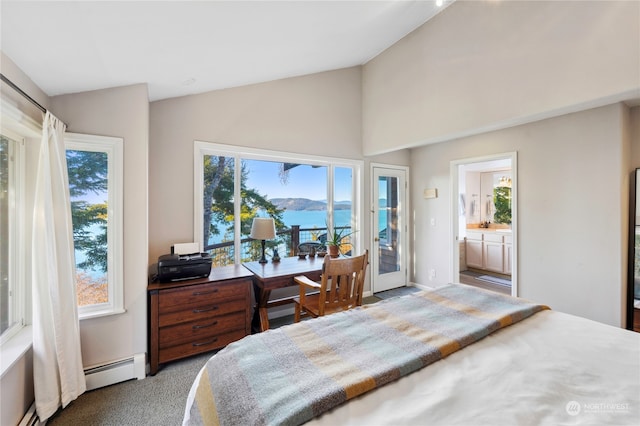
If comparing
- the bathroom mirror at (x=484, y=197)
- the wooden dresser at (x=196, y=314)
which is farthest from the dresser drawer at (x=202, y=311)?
the bathroom mirror at (x=484, y=197)

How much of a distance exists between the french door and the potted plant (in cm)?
49

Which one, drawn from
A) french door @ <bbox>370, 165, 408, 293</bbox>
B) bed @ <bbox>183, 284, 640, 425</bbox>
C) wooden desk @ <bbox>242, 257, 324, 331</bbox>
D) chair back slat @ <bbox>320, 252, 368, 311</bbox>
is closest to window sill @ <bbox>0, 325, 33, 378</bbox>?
bed @ <bbox>183, 284, 640, 425</bbox>

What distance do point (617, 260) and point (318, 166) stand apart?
3269 millimetres

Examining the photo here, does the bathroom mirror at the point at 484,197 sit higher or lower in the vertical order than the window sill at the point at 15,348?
higher

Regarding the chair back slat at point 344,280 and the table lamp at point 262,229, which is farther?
the table lamp at point 262,229

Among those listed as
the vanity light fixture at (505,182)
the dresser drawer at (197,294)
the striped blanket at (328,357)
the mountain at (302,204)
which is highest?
the vanity light fixture at (505,182)

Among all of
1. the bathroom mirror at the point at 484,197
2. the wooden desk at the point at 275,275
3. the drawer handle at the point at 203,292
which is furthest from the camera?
the bathroom mirror at the point at 484,197

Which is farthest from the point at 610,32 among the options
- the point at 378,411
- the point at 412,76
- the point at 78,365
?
the point at 78,365

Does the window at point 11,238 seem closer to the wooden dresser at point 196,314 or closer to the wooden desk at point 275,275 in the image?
the wooden dresser at point 196,314

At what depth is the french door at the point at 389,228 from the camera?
4.25 m

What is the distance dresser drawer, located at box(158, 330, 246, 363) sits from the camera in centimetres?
227

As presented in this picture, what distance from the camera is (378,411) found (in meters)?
0.87

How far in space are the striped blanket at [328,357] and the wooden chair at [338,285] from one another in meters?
0.64

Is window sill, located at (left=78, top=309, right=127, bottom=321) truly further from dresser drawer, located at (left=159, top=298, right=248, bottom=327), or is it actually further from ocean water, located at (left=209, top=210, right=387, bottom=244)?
ocean water, located at (left=209, top=210, right=387, bottom=244)
